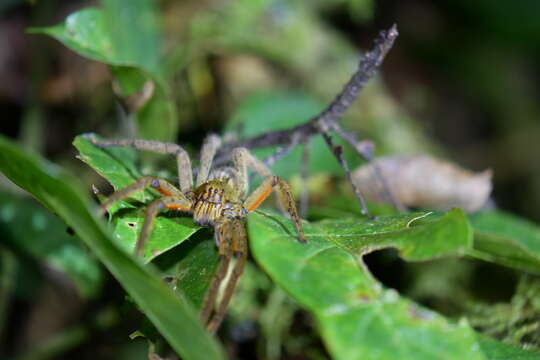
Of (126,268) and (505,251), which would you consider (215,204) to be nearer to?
(126,268)

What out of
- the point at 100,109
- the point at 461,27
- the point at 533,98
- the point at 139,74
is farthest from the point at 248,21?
the point at 533,98

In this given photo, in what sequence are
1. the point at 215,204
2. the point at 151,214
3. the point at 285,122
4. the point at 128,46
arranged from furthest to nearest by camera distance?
the point at 285,122 < the point at 128,46 < the point at 215,204 < the point at 151,214

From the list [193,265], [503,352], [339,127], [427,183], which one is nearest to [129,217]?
[193,265]

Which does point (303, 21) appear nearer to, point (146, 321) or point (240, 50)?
point (240, 50)

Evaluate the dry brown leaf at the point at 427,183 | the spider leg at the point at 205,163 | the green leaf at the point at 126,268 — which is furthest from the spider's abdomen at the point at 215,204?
the dry brown leaf at the point at 427,183

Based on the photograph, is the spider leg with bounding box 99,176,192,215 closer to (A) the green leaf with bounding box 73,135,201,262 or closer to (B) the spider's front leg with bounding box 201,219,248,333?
(A) the green leaf with bounding box 73,135,201,262

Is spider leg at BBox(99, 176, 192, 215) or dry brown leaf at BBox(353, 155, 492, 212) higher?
spider leg at BBox(99, 176, 192, 215)

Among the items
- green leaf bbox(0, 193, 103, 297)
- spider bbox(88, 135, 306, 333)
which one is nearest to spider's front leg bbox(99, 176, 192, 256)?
spider bbox(88, 135, 306, 333)
